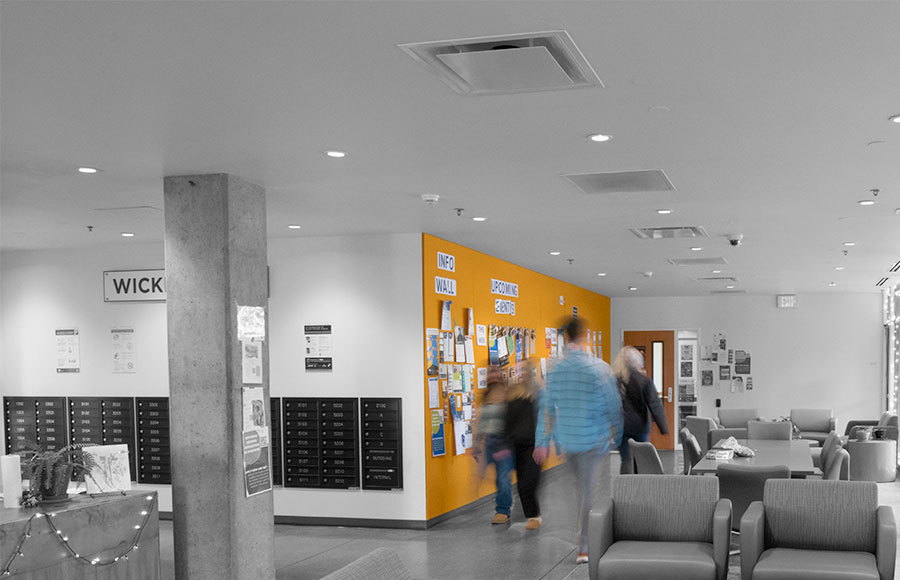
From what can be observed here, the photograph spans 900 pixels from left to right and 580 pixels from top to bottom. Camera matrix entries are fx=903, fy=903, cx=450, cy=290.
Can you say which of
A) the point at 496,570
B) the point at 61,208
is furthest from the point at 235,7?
the point at 496,570

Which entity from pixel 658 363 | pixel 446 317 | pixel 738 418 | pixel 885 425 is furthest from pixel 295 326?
pixel 658 363

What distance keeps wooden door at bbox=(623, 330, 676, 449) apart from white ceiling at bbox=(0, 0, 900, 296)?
9.48 meters

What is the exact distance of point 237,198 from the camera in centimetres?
618

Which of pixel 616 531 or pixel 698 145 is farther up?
pixel 698 145

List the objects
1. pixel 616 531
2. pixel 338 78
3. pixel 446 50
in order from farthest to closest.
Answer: pixel 616 531, pixel 338 78, pixel 446 50

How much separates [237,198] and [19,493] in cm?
229

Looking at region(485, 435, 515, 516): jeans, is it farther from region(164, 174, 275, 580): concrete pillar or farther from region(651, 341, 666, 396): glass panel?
region(651, 341, 666, 396): glass panel

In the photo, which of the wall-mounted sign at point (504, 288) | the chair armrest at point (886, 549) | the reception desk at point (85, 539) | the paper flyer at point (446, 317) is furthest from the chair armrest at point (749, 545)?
Answer: the wall-mounted sign at point (504, 288)

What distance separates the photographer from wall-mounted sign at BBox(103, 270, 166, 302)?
979 centimetres

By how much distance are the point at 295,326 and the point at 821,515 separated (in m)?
5.47

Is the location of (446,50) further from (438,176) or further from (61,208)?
(61,208)

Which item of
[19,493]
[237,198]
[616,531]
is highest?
[237,198]

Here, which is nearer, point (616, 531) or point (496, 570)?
point (616, 531)

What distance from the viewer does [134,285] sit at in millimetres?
9859
